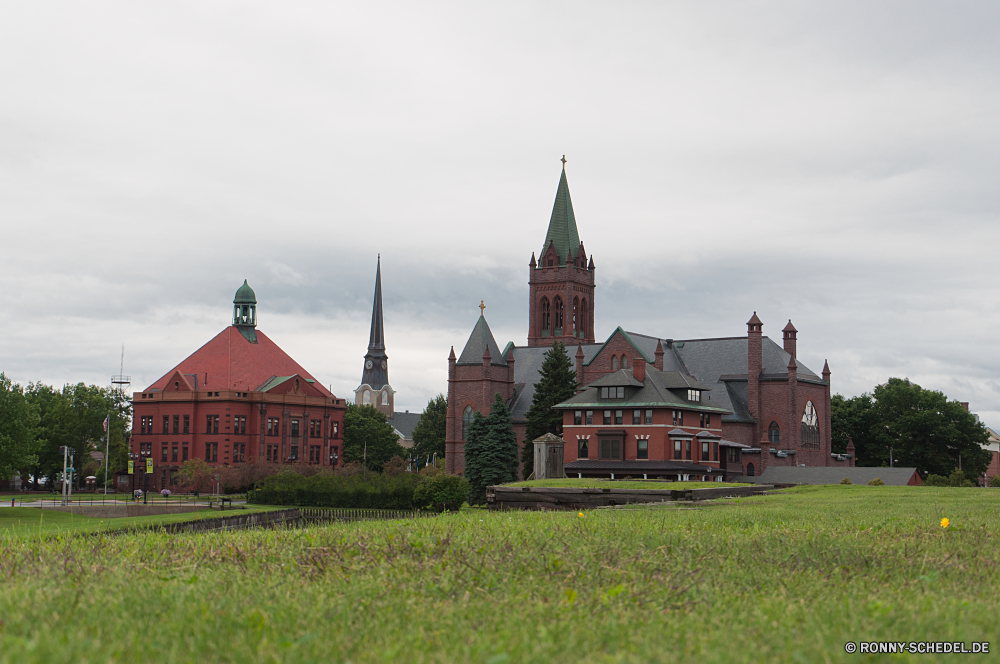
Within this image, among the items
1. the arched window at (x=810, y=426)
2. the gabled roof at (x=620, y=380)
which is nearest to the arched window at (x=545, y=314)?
the arched window at (x=810, y=426)

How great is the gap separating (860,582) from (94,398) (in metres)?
107

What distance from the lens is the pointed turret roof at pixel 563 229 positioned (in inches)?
4478

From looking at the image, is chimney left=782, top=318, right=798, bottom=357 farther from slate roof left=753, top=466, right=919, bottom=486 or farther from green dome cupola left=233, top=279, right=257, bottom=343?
green dome cupola left=233, top=279, right=257, bottom=343

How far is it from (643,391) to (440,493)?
78.5 ft

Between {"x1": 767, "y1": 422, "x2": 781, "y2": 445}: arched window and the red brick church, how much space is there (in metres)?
0.11

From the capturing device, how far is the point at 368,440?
12325 cm

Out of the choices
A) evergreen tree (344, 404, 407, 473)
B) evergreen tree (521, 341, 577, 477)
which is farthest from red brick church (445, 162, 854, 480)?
evergreen tree (344, 404, 407, 473)

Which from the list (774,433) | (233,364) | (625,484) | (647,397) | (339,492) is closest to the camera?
(625,484)

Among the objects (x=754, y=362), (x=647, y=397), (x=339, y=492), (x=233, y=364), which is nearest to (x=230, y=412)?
(x=233, y=364)

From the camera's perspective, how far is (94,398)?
10569 centimetres

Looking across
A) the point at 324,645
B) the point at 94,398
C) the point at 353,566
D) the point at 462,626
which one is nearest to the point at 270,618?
the point at 324,645

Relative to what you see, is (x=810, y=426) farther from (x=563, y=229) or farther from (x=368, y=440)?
(x=368, y=440)

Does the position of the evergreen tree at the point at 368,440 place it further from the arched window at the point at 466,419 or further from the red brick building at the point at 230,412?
the arched window at the point at 466,419

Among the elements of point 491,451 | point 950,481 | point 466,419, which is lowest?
point 950,481
